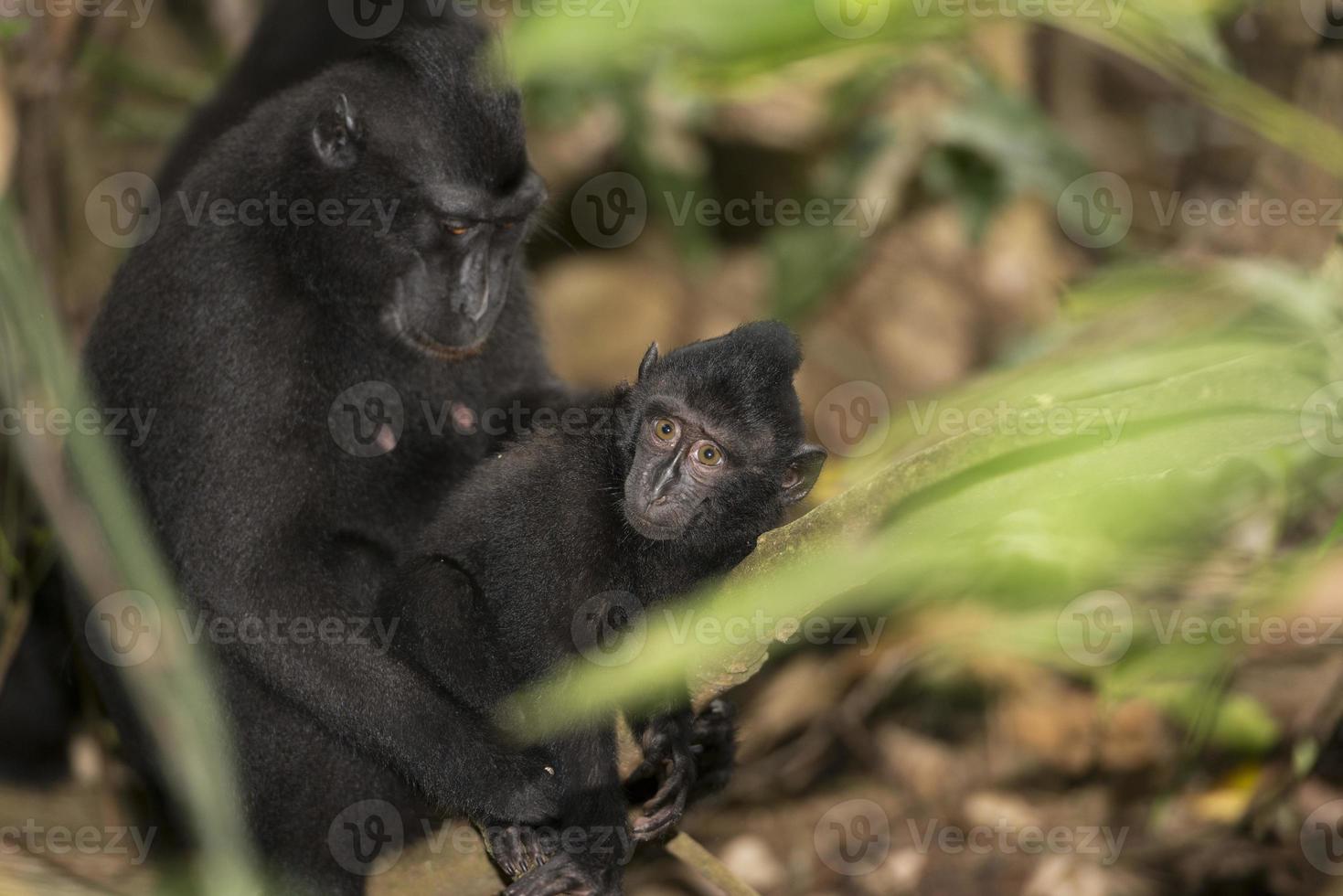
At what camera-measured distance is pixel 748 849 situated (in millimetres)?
5746

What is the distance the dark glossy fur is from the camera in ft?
12.6

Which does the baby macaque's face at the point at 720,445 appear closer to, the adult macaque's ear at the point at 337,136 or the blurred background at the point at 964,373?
the blurred background at the point at 964,373

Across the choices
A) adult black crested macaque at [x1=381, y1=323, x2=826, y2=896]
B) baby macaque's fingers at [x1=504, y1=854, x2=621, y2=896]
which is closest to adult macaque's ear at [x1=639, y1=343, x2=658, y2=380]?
adult black crested macaque at [x1=381, y1=323, x2=826, y2=896]

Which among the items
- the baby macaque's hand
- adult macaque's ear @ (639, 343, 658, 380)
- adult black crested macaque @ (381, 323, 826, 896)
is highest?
adult macaque's ear @ (639, 343, 658, 380)

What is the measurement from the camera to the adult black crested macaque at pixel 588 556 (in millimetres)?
3615

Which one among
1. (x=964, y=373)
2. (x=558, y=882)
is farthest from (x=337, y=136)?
(x=964, y=373)

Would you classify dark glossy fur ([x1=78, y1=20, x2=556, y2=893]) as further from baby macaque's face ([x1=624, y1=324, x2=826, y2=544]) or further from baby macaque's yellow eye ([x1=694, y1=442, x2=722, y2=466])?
baby macaque's yellow eye ([x1=694, y1=442, x2=722, y2=466])

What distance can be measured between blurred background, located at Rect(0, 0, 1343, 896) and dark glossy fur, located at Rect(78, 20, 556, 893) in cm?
41

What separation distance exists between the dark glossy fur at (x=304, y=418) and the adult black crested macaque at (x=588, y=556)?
107 millimetres

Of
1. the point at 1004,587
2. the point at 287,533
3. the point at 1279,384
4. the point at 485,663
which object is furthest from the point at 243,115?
the point at 1279,384

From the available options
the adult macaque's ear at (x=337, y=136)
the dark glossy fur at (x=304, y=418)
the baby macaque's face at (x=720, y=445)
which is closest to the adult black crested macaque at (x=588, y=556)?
the baby macaque's face at (x=720, y=445)

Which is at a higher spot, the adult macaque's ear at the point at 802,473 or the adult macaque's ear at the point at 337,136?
the adult macaque's ear at the point at 337,136

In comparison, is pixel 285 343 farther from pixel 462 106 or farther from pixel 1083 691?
pixel 1083 691

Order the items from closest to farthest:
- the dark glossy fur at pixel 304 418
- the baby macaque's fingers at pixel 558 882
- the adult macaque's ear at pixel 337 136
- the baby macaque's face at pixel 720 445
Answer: the baby macaque's fingers at pixel 558 882, the baby macaque's face at pixel 720 445, the dark glossy fur at pixel 304 418, the adult macaque's ear at pixel 337 136
